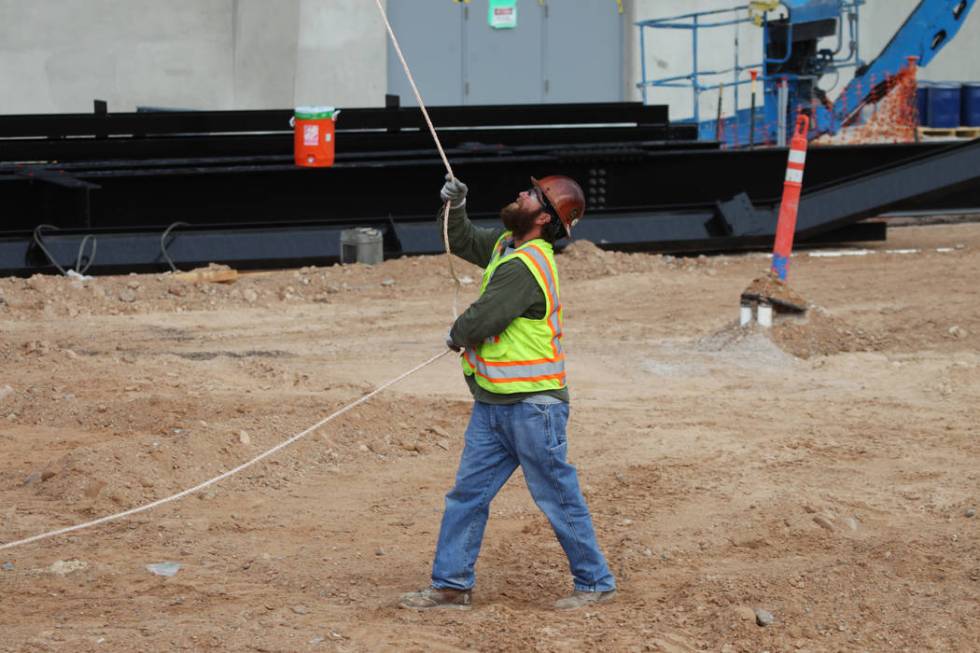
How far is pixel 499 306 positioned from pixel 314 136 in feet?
32.7

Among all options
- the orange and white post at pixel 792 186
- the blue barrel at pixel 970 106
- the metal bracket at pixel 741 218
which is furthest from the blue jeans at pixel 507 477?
the blue barrel at pixel 970 106

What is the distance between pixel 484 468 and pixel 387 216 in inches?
397

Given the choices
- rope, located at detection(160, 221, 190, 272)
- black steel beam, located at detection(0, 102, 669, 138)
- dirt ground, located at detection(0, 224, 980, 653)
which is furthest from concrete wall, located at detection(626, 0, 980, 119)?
dirt ground, located at detection(0, 224, 980, 653)

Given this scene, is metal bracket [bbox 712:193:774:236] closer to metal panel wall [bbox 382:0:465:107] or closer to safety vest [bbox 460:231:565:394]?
metal panel wall [bbox 382:0:465:107]

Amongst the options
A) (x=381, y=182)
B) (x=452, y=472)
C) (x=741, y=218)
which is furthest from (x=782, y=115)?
(x=452, y=472)

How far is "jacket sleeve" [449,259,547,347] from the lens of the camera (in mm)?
5355

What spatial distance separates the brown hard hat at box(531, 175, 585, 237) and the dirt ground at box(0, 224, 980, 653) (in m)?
1.54

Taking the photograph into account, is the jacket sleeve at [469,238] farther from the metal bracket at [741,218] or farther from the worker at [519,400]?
the metal bracket at [741,218]

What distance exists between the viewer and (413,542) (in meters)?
6.71

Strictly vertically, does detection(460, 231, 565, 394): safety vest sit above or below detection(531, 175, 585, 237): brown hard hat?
below

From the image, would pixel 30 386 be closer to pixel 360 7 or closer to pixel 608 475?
pixel 608 475

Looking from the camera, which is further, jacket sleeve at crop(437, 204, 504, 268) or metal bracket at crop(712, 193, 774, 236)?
metal bracket at crop(712, 193, 774, 236)

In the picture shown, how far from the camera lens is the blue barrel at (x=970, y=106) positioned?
25.2 metres

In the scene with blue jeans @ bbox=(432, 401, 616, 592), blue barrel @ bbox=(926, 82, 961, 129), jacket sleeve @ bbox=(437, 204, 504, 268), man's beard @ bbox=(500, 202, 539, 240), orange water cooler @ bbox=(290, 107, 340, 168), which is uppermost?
blue barrel @ bbox=(926, 82, 961, 129)
